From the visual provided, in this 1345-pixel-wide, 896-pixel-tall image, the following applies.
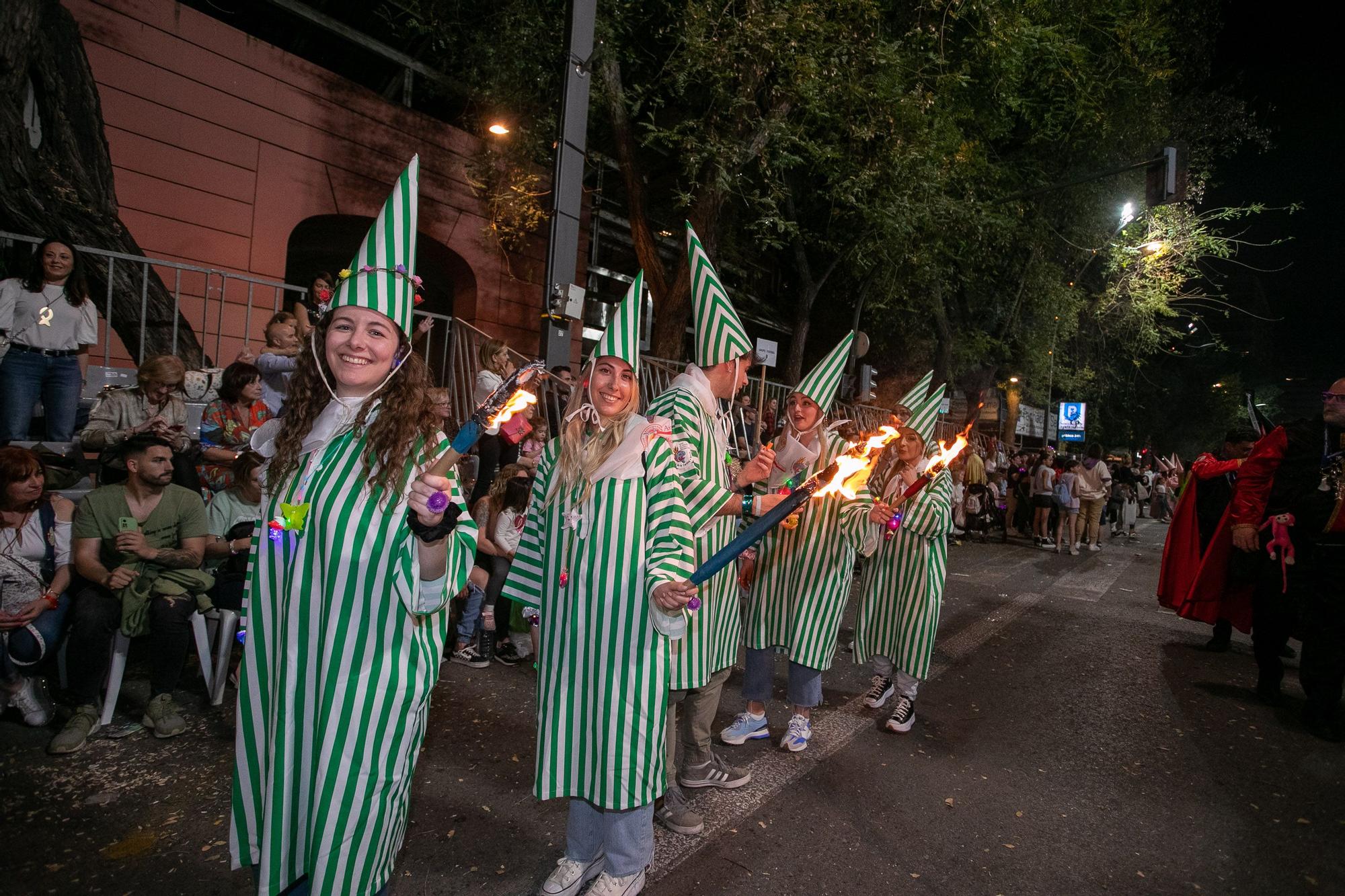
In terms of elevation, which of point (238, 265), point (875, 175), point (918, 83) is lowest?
point (238, 265)

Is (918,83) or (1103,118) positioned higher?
(1103,118)

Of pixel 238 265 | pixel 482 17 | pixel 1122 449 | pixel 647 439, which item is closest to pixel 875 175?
pixel 482 17

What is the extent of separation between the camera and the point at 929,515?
16.7 feet

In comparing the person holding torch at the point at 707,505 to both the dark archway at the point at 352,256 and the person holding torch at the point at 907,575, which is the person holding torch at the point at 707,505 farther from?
the dark archway at the point at 352,256

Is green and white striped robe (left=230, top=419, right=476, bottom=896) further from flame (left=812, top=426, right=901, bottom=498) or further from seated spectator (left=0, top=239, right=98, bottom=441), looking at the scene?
seated spectator (left=0, top=239, right=98, bottom=441)

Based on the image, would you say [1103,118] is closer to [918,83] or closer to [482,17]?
[918,83]

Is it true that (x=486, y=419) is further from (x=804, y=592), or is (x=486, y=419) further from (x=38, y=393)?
(x=38, y=393)

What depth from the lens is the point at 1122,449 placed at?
4334 cm

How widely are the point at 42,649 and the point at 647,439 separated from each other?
12.1 feet

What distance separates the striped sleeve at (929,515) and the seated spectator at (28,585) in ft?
16.4

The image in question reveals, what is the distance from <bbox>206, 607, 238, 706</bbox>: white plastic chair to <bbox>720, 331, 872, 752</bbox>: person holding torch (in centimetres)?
300

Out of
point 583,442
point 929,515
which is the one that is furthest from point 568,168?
point 583,442

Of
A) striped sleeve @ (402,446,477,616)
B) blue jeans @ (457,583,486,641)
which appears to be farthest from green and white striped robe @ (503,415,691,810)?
blue jeans @ (457,583,486,641)

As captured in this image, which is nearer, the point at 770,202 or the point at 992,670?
the point at 992,670
